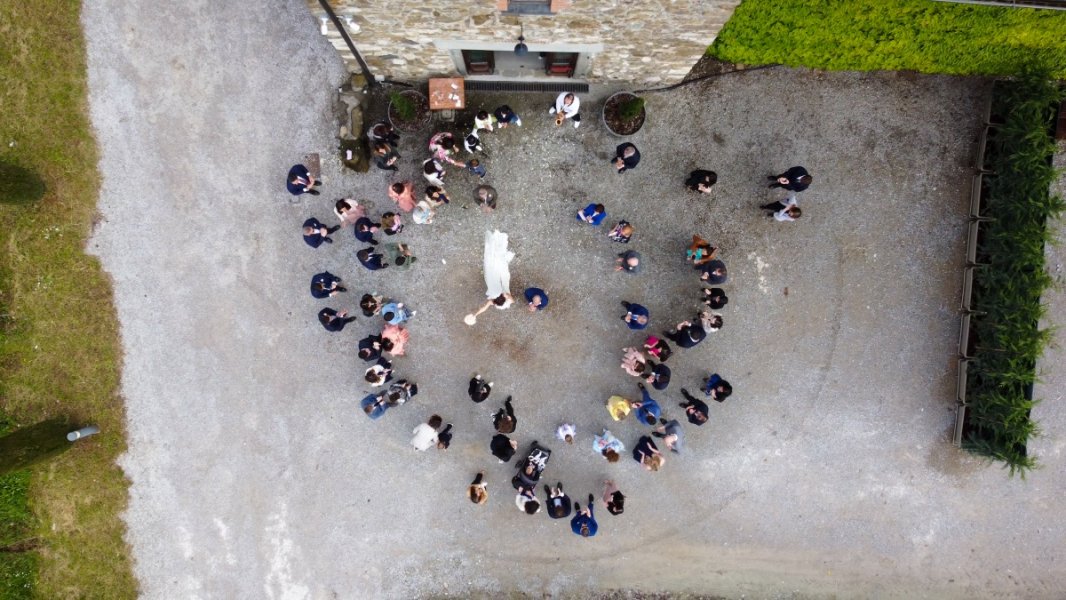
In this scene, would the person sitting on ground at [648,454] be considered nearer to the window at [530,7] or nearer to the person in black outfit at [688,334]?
the person in black outfit at [688,334]

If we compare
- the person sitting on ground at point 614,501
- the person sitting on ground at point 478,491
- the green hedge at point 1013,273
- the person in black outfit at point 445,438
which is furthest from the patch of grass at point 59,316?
the green hedge at point 1013,273

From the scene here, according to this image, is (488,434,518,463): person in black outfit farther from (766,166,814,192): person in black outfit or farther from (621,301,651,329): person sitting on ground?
(766,166,814,192): person in black outfit

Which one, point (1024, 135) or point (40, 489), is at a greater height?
point (1024, 135)

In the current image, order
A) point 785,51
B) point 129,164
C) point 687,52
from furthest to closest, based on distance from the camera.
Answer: point 129,164
point 785,51
point 687,52

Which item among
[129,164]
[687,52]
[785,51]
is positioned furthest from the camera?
[129,164]

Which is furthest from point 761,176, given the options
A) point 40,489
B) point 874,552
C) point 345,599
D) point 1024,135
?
point 40,489

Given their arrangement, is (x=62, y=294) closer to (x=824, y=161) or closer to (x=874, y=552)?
(x=824, y=161)

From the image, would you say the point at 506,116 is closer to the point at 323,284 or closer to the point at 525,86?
the point at 525,86
